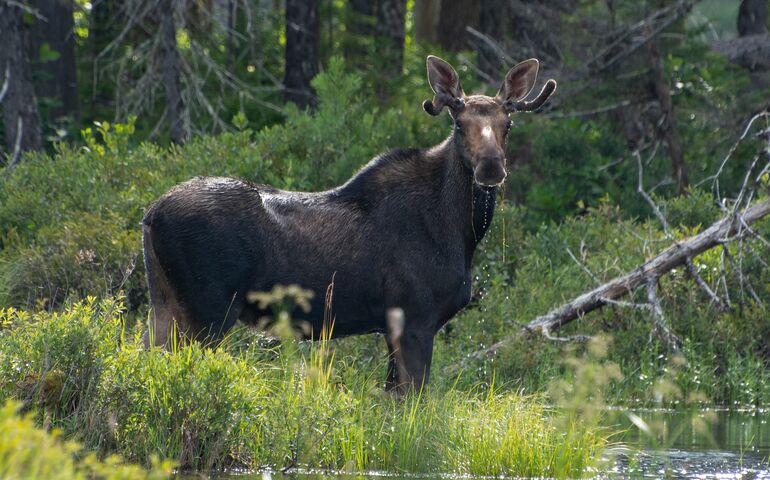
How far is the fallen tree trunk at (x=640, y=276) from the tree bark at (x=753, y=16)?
9.30 m

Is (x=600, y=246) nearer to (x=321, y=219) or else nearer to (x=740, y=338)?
(x=740, y=338)

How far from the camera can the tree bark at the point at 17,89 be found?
16.0m

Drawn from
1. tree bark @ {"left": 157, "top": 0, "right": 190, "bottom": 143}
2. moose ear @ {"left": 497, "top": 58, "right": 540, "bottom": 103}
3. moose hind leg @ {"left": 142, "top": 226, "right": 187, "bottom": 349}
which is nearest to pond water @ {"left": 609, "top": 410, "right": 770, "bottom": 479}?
moose ear @ {"left": 497, "top": 58, "right": 540, "bottom": 103}

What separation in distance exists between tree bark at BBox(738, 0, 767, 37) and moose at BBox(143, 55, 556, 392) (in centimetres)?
1165

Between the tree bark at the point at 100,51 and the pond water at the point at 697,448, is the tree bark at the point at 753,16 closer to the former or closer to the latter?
the tree bark at the point at 100,51

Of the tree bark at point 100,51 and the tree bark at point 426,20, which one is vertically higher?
the tree bark at point 426,20

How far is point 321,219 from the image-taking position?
908 centimetres

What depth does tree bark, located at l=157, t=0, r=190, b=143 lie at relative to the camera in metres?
17.2

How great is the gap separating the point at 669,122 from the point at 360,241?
8610 mm

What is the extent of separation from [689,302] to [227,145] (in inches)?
211

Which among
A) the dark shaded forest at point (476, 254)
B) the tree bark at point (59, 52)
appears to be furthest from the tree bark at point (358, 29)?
the tree bark at point (59, 52)

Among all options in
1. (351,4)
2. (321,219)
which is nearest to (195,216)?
(321,219)

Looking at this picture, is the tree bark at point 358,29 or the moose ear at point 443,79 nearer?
the moose ear at point 443,79

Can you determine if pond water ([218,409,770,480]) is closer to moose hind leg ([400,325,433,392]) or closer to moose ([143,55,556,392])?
moose hind leg ([400,325,433,392])
